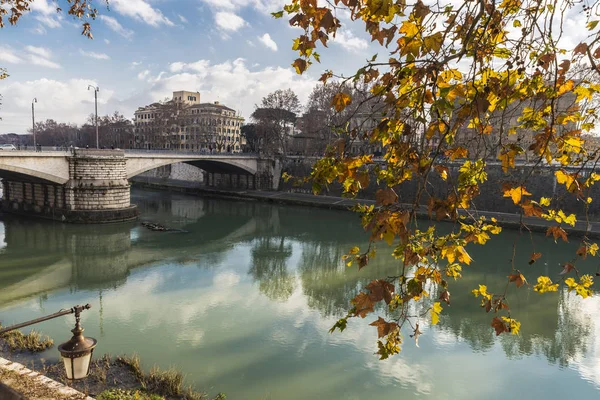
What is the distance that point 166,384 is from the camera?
5648mm

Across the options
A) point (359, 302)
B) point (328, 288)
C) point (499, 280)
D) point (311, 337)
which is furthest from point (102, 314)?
point (499, 280)

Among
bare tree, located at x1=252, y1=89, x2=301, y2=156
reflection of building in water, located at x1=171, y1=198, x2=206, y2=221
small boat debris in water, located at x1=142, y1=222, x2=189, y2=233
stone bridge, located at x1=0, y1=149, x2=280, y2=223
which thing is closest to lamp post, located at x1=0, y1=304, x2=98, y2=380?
small boat debris in water, located at x1=142, y1=222, x2=189, y2=233

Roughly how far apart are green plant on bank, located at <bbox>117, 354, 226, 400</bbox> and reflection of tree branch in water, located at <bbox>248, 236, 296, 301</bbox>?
428cm

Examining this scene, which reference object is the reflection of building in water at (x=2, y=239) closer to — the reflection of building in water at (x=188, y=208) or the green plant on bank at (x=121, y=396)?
the reflection of building in water at (x=188, y=208)

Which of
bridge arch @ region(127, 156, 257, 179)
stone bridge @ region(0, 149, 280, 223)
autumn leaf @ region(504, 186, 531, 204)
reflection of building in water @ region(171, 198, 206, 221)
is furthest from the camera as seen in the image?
reflection of building in water @ region(171, 198, 206, 221)

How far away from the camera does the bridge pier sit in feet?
62.4

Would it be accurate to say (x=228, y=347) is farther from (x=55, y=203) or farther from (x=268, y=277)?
(x=55, y=203)

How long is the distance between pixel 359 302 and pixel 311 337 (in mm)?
6484

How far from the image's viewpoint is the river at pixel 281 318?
6.49m

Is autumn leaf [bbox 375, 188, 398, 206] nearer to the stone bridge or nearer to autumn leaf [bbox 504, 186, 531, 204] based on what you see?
autumn leaf [bbox 504, 186, 531, 204]

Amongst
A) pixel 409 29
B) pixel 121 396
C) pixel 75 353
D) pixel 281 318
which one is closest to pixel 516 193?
pixel 409 29

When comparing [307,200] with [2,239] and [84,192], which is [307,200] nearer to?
[84,192]

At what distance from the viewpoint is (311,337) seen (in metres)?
7.86

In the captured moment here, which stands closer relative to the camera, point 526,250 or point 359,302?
point 359,302
